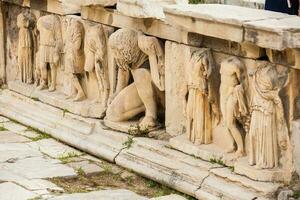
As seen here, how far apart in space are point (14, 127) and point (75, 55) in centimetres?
117

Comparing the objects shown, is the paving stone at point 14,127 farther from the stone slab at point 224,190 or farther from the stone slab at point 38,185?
the stone slab at point 224,190

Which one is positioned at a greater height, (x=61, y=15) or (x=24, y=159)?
(x=61, y=15)

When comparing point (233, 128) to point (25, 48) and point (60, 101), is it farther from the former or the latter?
point (25, 48)

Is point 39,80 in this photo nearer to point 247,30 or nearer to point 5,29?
point 5,29

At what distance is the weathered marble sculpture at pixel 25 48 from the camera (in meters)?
11.8

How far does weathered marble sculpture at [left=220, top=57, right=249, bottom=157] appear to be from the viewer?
8.52m

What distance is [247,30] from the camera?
809cm

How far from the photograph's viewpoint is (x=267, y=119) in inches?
325

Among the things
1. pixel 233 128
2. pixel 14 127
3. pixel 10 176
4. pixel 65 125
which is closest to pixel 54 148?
pixel 65 125

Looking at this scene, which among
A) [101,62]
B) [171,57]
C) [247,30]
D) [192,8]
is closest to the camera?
[247,30]

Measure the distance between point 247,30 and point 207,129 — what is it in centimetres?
126

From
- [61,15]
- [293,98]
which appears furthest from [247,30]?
[61,15]

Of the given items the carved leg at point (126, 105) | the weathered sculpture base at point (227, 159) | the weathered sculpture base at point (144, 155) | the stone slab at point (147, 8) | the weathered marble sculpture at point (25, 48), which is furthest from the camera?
the weathered marble sculpture at point (25, 48)

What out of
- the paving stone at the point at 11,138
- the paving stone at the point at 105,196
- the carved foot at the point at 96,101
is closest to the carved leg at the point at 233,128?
the paving stone at the point at 105,196
